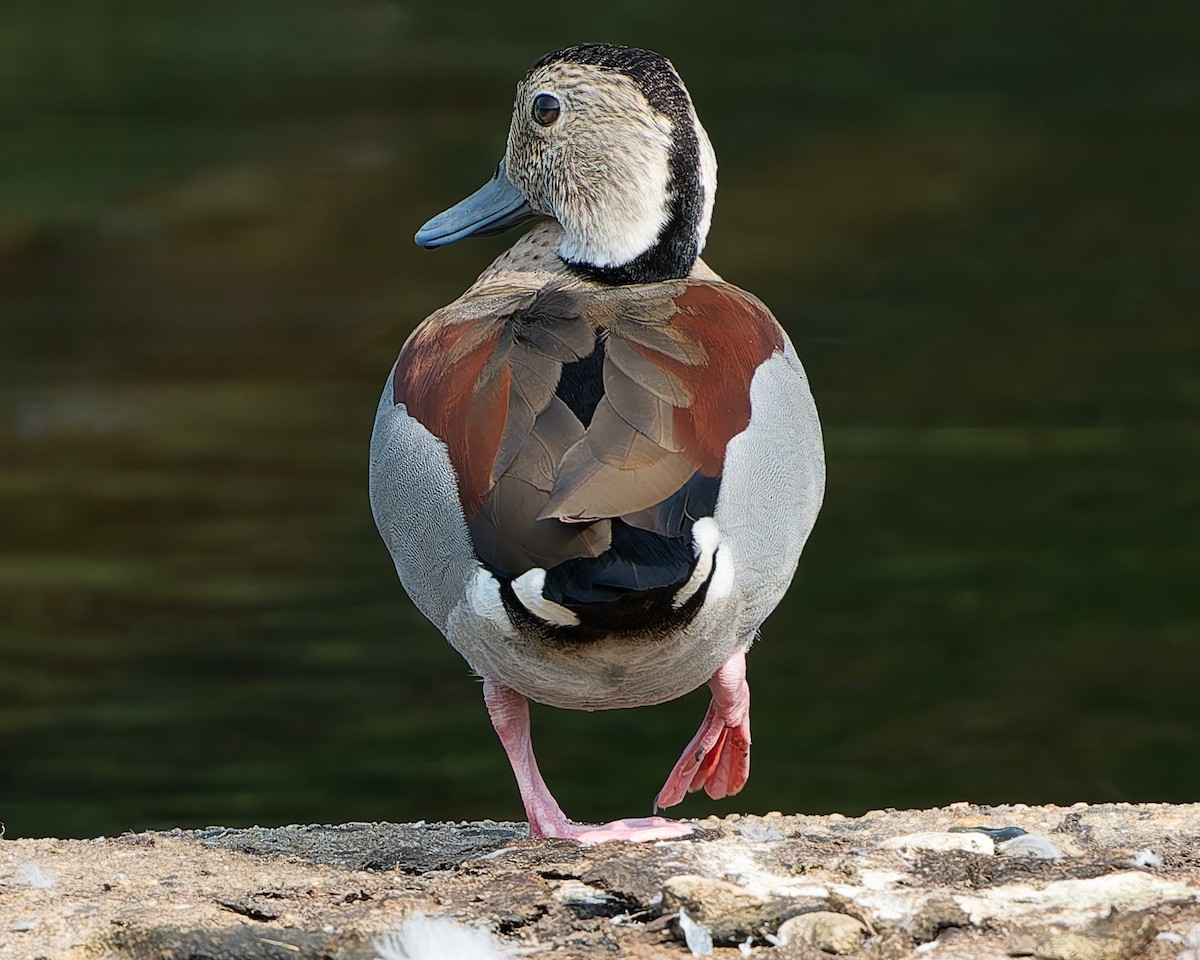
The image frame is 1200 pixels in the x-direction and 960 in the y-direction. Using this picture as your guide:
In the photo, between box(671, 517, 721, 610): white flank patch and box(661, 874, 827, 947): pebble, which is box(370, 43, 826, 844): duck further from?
box(661, 874, 827, 947): pebble

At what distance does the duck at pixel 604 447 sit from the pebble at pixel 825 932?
84 cm

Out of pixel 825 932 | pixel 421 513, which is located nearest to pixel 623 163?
pixel 421 513

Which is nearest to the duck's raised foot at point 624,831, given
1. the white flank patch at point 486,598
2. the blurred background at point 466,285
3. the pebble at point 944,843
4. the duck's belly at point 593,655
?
the duck's belly at point 593,655

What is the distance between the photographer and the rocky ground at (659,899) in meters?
4.23

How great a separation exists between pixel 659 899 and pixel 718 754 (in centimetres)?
194

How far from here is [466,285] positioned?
1706 cm

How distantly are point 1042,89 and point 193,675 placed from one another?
1367 centimetres

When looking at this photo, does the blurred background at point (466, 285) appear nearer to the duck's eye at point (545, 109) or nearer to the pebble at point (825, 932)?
the duck's eye at point (545, 109)

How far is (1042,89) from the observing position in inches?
838

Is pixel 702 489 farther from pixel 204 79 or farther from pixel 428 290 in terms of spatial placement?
pixel 204 79

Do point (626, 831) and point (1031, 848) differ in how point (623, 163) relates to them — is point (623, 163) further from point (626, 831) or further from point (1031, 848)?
point (1031, 848)

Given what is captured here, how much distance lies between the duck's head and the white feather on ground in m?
2.46

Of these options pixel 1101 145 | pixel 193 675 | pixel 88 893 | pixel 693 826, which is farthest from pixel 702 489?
pixel 1101 145

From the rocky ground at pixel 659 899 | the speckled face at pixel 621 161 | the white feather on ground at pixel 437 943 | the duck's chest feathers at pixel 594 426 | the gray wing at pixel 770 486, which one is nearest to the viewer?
the white feather on ground at pixel 437 943
